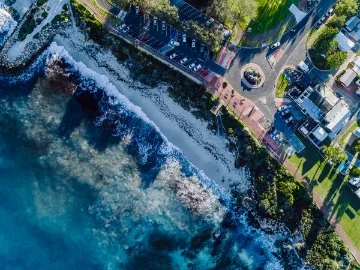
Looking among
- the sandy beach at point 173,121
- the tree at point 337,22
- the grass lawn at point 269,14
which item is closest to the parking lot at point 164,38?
the sandy beach at point 173,121

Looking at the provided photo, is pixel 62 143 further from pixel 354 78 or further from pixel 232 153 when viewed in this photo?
pixel 354 78

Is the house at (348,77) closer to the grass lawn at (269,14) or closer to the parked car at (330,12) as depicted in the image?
the parked car at (330,12)

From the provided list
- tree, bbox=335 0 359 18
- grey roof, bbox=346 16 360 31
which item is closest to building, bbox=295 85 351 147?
grey roof, bbox=346 16 360 31

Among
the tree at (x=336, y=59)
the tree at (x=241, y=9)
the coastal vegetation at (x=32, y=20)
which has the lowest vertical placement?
the coastal vegetation at (x=32, y=20)

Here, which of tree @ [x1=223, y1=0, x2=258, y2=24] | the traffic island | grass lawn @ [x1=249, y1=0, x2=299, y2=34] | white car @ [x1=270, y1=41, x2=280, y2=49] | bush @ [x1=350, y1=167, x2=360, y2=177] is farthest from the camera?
grass lawn @ [x1=249, y1=0, x2=299, y2=34]

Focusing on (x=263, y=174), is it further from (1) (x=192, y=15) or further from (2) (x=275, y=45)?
(1) (x=192, y=15)

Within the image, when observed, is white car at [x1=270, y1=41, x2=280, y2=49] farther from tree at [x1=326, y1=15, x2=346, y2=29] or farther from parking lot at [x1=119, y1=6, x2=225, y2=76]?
parking lot at [x1=119, y1=6, x2=225, y2=76]
